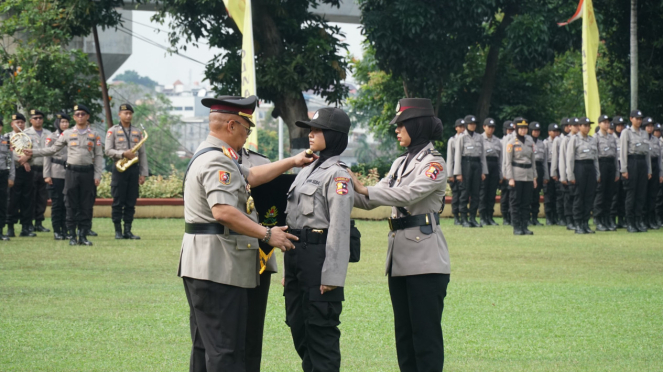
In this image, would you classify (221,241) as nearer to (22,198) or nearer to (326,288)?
(326,288)

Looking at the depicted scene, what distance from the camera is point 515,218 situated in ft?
56.3

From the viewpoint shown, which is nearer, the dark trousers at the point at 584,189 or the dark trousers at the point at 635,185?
the dark trousers at the point at 584,189

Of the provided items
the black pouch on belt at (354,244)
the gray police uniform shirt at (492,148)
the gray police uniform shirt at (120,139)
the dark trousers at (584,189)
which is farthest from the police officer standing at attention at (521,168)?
the black pouch on belt at (354,244)

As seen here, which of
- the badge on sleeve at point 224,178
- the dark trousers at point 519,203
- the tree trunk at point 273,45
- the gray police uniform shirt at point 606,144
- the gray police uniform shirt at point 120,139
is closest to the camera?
the badge on sleeve at point 224,178

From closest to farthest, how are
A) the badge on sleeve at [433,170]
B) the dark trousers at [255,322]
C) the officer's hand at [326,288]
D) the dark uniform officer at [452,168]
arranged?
the officer's hand at [326,288]
the dark trousers at [255,322]
the badge on sleeve at [433,170]
the dark uniform officer at [452,168]

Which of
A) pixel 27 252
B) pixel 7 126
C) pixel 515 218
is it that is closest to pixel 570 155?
pixel 515 218

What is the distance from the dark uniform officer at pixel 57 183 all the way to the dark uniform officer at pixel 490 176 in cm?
885

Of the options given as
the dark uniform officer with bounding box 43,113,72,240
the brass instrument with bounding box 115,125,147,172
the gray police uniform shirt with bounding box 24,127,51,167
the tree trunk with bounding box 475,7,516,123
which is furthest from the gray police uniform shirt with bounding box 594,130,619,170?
the tree trunk with bounding box 475,7,516,123

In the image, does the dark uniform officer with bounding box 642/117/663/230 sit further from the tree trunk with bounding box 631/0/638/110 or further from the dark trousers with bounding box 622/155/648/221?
the tree trunk with bounding box 631/0/638/110

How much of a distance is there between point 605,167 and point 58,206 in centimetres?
1053

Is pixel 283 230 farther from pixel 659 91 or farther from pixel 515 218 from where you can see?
pixel 659 91

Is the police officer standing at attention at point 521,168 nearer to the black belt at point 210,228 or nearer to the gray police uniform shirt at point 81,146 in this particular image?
the gray police uniform shirt at point 81,146

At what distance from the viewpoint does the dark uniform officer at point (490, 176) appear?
65.5 feet

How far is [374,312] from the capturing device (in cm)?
873
